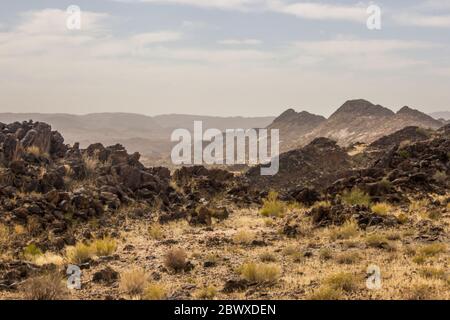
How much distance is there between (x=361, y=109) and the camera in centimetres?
8975

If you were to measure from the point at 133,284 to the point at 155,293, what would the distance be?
77 centimetres

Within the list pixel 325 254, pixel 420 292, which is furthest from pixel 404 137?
pixel 420 292

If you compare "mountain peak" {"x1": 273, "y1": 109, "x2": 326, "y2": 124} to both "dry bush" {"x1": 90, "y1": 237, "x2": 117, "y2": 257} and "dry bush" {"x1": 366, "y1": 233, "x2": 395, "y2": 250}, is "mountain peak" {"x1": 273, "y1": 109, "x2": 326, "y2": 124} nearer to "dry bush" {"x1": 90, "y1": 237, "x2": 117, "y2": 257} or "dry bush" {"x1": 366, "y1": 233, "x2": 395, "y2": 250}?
"dry bush" {"x1": 366, "y1": 233, "x2": 395, "y2": 250}

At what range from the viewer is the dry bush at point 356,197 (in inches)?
838

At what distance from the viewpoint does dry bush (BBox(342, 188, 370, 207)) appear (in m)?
21.3

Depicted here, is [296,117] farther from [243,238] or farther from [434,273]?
[434,273]

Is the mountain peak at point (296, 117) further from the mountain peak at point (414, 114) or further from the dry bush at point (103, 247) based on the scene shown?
the dry bush at point (103, 247)

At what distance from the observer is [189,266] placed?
13164 mm

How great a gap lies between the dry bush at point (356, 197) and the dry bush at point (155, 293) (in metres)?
12.0

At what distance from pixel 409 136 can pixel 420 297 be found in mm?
37139

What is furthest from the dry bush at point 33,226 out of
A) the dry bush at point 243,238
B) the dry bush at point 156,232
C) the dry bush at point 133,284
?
the dry bush at point 133,284

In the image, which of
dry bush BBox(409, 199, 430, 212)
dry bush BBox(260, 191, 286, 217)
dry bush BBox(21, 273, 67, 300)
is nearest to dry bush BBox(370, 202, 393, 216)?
dry bush BBox(409, 199, 430, 212)
